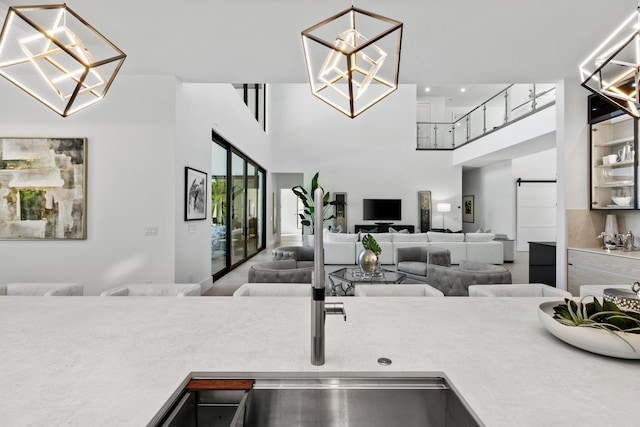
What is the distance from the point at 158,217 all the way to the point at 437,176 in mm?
8853

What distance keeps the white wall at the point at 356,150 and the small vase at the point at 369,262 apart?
6.53 m

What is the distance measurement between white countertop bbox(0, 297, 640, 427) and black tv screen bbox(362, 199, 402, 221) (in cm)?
882

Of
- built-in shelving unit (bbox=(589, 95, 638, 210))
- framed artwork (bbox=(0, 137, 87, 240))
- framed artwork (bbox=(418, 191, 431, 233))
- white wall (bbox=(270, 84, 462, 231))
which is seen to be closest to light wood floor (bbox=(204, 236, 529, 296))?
framed artwork (bbox=(0, 137, 87, 240))

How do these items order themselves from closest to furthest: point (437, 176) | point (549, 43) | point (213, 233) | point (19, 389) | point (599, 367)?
point (19, 389)
point (599, 367)
point (549, 43)
point (213, 233)
point (437, 176)

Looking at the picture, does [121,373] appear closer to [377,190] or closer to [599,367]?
[599,367]

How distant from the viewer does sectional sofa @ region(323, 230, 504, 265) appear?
20.7 feet

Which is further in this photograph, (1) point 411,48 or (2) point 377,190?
(2) point 377,190

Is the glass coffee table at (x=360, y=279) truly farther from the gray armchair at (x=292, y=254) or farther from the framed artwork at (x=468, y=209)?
the framed artwork at (x=468, y=209)

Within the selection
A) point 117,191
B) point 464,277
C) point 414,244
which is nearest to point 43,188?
point 117,191

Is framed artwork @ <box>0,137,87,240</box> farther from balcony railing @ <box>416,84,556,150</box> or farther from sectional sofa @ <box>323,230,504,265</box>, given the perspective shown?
balcony railing @ <box>416,84,556,150</box>

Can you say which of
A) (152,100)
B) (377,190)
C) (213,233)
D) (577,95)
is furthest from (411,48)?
(377,190)

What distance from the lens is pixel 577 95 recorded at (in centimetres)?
392

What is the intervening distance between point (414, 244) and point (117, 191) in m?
5.04

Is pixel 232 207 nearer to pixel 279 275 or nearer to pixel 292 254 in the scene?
pixel 292 254
